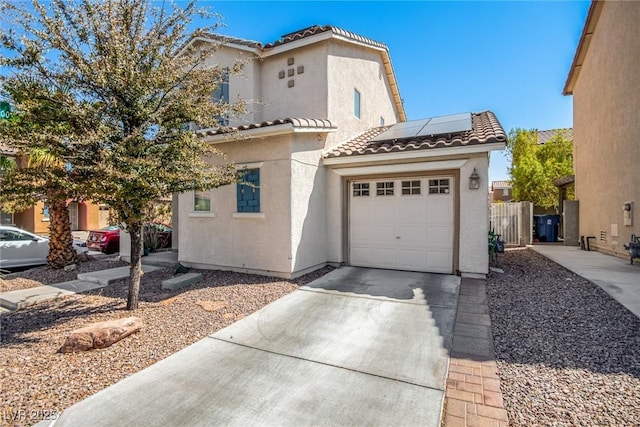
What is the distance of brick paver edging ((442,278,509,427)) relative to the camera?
124 inches

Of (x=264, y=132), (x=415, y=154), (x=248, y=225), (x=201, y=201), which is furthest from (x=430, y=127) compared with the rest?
(x=201, y=201)

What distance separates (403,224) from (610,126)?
1017 centimetres

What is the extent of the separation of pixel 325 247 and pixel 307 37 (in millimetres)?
7215

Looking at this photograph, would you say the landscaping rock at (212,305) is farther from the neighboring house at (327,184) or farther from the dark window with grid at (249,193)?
the dark window with grid at (249,193)

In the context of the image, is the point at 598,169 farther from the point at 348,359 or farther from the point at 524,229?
the point at 348,359

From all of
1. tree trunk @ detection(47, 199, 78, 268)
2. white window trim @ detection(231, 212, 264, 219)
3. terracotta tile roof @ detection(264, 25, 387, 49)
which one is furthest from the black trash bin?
tree trunk @ detection(47, 199, 78, 268)

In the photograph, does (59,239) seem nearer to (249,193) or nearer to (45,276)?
(45,276)

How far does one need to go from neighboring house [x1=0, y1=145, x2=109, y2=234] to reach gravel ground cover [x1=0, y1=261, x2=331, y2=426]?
16.3 meters

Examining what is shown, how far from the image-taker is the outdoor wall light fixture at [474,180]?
8.08 meters

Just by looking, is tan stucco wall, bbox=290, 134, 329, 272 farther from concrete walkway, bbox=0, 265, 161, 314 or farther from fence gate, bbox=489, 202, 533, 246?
fence gate, bbox=489, 202, 533, 246

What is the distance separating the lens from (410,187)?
9383 millimetres

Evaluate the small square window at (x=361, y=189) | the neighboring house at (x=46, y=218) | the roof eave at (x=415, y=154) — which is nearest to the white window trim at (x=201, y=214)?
the roof eave at (x=415, y=154)

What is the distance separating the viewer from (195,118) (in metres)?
6.06

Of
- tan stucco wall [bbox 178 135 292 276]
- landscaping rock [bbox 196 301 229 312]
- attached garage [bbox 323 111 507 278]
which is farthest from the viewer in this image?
tan stucco wall [bbox 178 135 292 276]
